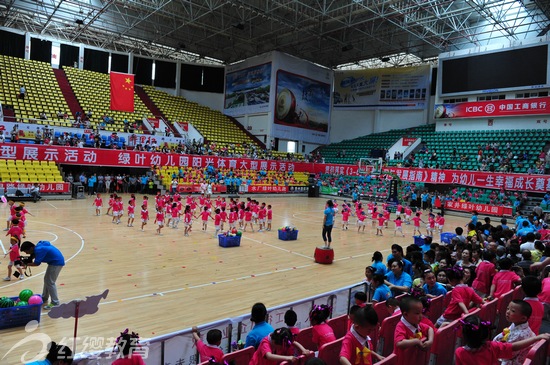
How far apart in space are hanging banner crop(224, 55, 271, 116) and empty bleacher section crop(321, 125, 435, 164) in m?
8.94

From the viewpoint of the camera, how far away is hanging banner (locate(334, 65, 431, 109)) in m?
39.0

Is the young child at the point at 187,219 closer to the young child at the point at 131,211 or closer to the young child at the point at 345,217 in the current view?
the young child at the point at 131,211

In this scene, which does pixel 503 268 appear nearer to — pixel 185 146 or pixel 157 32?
pixel 185 146

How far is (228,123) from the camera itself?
1642 inches

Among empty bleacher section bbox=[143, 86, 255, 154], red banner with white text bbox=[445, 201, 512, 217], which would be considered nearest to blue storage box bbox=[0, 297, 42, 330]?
red banner with white text bbox=[445, 201, 512, 217]

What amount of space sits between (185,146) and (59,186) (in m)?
10.7

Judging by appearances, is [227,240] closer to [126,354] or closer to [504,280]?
[504,280]

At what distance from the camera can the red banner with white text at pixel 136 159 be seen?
22.9m

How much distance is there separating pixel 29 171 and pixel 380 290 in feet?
74.4

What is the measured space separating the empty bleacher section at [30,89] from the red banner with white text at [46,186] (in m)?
6.09

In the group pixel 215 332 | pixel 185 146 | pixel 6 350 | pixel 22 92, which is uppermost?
pixel 22 92

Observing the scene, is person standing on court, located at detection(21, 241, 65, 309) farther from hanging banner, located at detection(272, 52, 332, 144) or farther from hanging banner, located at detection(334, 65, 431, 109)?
hanging banner, located at detection(334, 65, 431, 109)

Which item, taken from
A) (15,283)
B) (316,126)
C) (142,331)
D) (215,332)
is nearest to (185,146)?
(316,126)

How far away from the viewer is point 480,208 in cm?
2636
